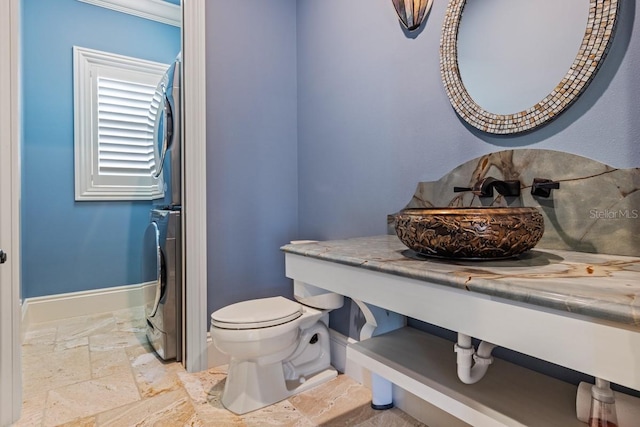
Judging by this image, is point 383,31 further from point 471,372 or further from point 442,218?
point 471,372

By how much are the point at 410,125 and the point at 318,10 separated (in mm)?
1081

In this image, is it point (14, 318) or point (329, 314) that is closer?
point (14, 318)

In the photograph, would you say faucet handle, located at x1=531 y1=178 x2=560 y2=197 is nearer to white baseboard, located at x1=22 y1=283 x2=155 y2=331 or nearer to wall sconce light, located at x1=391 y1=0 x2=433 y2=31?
wall sconce light, located at x1=391 y1=0 x2=433 y2=31

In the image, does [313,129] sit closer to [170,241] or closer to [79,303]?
[170,241]

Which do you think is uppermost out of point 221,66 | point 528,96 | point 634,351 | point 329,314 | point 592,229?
point 221,66

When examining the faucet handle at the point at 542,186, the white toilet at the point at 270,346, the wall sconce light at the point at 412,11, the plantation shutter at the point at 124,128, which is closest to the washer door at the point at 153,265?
the white toilet at the point at 270,346

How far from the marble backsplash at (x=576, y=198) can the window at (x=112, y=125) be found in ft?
8.37

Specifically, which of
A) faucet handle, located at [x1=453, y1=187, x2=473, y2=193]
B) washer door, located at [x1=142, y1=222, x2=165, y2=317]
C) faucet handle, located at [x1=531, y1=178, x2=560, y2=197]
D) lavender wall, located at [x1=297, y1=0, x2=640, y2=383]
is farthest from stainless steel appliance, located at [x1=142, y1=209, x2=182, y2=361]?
faucet handle, located at [x1=531, y1=178, x2=560, y2=197]

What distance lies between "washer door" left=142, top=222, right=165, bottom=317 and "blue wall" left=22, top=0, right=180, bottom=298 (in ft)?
2.92

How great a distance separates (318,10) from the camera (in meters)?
2.09

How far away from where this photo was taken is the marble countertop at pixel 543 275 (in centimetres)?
55

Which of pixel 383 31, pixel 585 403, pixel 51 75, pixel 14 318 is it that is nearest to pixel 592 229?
pixel 585 403

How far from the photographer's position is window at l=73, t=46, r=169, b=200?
2885mm

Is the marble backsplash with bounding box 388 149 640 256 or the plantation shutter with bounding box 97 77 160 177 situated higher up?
the plantation shutter with bounding box 97 77 160 177
